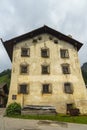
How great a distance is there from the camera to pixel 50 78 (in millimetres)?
31797

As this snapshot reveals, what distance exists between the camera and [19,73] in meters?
31.9

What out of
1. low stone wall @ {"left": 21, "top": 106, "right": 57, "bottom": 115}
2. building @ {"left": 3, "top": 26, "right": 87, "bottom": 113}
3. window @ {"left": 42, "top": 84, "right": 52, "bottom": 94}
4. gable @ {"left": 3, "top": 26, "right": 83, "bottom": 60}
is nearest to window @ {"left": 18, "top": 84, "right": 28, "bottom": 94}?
building @ {"left": 3, "top": 26, "right": 87, "bottom": 113}

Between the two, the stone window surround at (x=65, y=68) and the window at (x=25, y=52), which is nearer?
the stone window surround at (x=65, y=68)

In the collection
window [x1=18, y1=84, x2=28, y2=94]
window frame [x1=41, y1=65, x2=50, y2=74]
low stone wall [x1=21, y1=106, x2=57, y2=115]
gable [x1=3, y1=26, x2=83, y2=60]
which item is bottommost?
low stone wall [x1=21, y1=106, x2=57, y2=115]

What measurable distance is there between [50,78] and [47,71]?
1367 mm

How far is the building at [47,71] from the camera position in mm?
30266

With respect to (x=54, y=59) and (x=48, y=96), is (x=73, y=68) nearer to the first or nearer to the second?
(x=54, y=59)

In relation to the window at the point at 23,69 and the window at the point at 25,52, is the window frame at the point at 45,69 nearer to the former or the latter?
the window at the point at 23,69

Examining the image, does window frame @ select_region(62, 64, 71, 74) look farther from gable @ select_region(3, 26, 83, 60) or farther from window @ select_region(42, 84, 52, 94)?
gable @ select_region(3, 26, 83, 60)

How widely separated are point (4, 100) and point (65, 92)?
26.3 m

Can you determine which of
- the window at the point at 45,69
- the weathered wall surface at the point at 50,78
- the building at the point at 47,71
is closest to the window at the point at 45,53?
the building at the point at 47,71

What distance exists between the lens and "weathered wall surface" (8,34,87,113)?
30.1 metres

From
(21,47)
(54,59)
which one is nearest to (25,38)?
(21,47)

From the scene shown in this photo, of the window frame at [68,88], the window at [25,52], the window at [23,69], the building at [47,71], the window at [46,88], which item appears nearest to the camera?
the building at [47,71]
